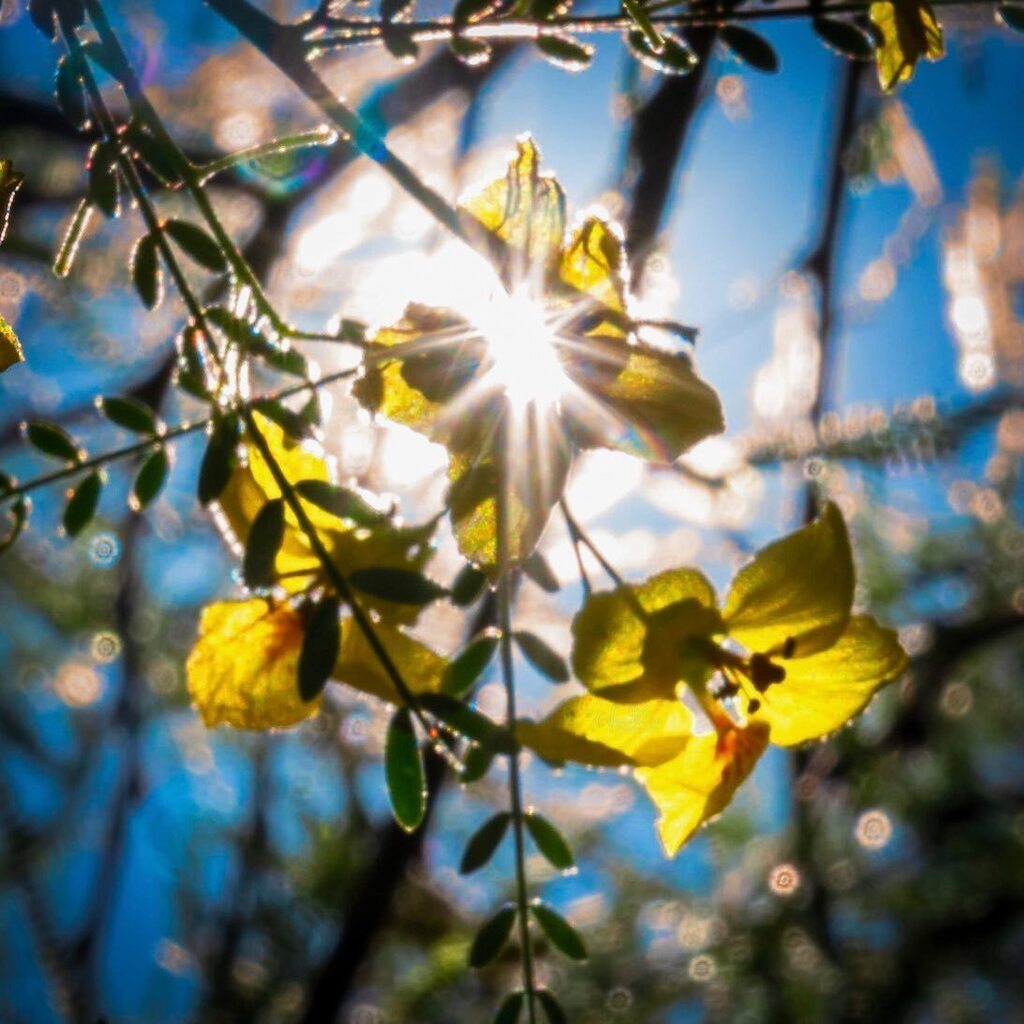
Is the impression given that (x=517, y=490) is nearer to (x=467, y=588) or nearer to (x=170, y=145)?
(x=467, y=588)

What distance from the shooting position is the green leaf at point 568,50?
24.7 inches

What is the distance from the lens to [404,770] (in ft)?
1.91

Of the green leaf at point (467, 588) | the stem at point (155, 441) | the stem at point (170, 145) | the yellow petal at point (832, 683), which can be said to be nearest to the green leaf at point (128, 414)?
the stem at point (155, 441)

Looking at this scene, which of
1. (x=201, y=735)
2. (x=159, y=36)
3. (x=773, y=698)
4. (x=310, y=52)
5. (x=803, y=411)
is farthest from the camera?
(x=201, y=735)

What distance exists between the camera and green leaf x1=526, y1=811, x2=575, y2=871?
634mm

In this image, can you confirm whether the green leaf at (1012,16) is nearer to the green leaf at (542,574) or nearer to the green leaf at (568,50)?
the green leaf at (568,50)

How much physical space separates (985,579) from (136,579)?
5.40 feet

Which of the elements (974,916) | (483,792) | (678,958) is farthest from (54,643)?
(974,916)

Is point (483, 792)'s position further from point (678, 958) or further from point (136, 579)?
point (136, 579)

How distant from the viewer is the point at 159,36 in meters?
2.02

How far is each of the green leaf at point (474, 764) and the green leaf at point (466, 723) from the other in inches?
0.9

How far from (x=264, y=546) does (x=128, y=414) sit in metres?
0.16

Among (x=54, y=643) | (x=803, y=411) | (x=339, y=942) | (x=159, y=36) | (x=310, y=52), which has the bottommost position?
(x=339, y=942)

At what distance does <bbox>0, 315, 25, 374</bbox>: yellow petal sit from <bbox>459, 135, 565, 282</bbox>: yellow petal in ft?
0.75
